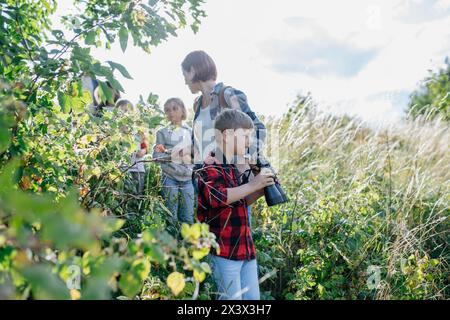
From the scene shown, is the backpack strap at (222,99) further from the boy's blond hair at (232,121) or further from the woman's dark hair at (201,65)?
the boy's blond hair at (232,121)

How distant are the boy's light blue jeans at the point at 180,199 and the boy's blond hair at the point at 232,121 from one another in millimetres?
1029

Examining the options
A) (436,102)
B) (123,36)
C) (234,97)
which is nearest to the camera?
(123,36)

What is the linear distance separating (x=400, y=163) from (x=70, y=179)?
3634mm

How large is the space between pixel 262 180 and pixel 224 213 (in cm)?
25

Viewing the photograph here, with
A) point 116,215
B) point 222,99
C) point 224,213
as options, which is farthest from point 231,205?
point 222,99

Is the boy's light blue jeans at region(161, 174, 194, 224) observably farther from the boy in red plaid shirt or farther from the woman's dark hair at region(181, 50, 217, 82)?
the boy in red plaid shirt

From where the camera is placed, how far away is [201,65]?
3.46 meters

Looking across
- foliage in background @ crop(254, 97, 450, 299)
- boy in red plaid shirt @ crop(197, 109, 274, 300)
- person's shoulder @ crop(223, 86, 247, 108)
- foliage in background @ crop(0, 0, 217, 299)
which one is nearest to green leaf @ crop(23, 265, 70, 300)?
foliage in background @ crop(0, 0, 217, 299)

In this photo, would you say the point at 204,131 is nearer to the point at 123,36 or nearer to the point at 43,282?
the point at 123,36

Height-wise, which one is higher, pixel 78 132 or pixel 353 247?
pixel 78 132

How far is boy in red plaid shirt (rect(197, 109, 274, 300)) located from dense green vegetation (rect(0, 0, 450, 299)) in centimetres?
16

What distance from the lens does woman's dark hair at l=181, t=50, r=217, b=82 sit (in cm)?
346

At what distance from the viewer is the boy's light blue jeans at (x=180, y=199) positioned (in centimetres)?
377
